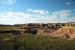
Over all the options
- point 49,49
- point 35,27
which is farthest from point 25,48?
point 35,27

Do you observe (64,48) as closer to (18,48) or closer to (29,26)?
(18,48)

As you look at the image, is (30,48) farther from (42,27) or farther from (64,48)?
(42,27)

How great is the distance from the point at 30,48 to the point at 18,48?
813mm

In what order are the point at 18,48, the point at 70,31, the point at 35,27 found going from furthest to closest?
the point at 35,27, the point at 70,31, the point at 18,48

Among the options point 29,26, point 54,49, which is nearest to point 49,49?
point 54,49

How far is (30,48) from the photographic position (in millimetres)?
12188

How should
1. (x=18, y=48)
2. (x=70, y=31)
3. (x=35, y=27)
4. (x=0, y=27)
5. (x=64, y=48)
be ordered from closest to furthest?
(x=18, y=48), (x=64, y=48), (x=0, y=27), (x=70, y=31), (x=35, y=27)

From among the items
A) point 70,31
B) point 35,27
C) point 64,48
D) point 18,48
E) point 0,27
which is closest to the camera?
point 18,48

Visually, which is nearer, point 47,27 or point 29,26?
point 29,26

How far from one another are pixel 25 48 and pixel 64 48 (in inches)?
97.9

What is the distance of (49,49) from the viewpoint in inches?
468

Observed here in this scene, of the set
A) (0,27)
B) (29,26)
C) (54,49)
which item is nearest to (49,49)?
(54,49)

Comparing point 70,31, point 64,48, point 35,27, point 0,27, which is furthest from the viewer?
point 35,27

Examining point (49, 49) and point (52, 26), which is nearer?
point (49, 49)
